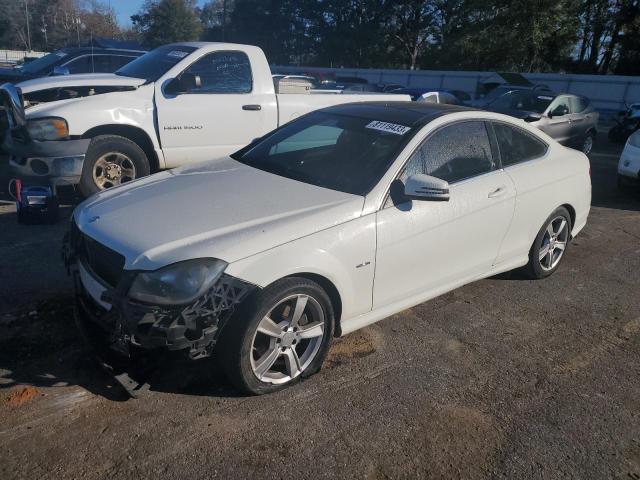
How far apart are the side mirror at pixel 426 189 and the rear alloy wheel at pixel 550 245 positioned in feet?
5.78

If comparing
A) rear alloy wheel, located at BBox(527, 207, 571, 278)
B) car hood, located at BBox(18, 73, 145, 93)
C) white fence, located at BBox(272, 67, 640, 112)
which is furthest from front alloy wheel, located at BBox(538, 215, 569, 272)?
white fence, located at BBox(272, 67, 640, 112)

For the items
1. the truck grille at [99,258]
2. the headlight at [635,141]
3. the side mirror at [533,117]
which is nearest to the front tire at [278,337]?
the truck grille at [99,258]

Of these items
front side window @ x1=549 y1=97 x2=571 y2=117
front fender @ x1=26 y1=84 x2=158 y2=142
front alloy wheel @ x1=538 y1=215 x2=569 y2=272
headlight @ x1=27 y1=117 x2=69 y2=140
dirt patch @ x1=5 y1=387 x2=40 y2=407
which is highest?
front fender @ x1=26 y1=84 x2=158 y2=142

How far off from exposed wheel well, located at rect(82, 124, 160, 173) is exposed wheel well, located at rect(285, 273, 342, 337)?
4152 millimetres

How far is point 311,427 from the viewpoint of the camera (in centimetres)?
297

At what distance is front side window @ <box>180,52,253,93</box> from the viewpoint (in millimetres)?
6871

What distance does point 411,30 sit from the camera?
156ft

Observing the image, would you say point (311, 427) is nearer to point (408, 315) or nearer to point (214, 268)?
point (214, 268)

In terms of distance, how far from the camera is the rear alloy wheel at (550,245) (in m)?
4.88

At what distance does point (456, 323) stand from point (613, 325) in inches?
49.5

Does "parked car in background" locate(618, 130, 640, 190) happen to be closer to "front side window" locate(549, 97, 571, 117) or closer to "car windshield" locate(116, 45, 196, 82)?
"front side window" locate(549, 97, 571, 117)

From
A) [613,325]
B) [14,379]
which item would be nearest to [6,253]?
[14,379]

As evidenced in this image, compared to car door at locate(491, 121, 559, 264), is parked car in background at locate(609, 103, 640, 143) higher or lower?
lower

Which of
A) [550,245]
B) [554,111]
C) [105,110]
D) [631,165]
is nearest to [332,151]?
[550,245]
